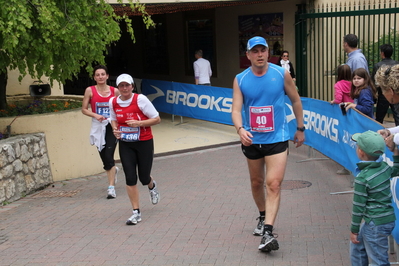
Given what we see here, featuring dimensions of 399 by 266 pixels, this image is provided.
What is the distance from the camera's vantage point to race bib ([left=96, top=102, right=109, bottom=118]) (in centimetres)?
779

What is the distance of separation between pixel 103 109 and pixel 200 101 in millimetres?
5549

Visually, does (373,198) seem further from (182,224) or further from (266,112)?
(182,224)

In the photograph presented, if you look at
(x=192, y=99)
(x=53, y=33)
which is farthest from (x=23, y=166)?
(x=192, y=99)

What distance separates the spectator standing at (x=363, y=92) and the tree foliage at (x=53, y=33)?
3.32 metres

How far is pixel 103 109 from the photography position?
7801mm

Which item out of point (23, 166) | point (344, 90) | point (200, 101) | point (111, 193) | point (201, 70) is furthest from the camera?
point (201, 70)

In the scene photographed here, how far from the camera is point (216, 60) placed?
18562 millimetres

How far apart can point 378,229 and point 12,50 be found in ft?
17.8

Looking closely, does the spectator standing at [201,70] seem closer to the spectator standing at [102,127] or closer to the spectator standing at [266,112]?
the spectator standing at [102,127]

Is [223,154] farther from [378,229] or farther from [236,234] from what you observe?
[378,229]

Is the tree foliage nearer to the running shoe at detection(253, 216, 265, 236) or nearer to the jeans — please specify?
the running shoe at detection(253, 216, 265, 236)

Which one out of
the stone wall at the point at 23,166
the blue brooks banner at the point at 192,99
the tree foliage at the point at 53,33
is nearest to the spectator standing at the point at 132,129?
the tree foliage at the point at 53,33

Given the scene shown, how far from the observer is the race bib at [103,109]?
25.6ft

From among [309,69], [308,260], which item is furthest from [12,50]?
[309,69]
